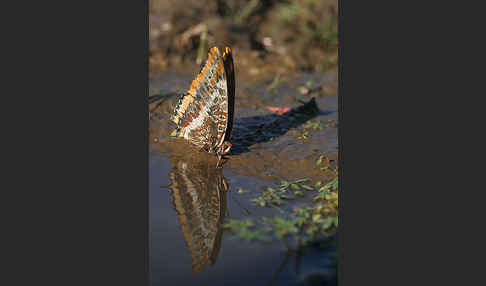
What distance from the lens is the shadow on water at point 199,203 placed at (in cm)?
282

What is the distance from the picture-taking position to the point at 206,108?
383cm

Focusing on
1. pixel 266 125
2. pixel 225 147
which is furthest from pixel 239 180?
pixel 266 125

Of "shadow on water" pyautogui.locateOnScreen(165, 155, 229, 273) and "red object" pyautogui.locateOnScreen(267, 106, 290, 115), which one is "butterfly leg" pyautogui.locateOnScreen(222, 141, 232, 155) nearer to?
"shadow on water" pyautogui.locateOnScreen(165, 155, 229, 273)

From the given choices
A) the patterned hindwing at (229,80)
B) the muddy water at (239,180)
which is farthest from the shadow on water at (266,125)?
A: the patterned hindwing at (229,80)

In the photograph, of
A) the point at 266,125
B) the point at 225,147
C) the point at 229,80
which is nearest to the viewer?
the point at 229,80

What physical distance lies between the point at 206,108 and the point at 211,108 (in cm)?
8

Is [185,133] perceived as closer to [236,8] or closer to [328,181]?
[328,181]

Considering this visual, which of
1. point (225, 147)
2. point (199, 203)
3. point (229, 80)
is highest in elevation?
point (229, 80)

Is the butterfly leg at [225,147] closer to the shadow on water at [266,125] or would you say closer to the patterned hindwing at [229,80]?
the patterned hindwing at [229,80]

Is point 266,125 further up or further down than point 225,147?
further up

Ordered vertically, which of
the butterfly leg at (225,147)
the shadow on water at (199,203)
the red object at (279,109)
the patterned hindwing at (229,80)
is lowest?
the shadow on water at (199,203)

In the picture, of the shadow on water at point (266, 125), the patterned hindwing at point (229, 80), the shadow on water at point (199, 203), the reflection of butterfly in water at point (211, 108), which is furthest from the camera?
the shadow on water at point (266, 125)

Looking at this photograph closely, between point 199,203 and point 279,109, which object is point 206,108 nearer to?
point 199,203

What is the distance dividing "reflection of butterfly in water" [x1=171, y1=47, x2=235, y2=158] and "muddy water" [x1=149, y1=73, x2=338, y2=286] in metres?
0.22
